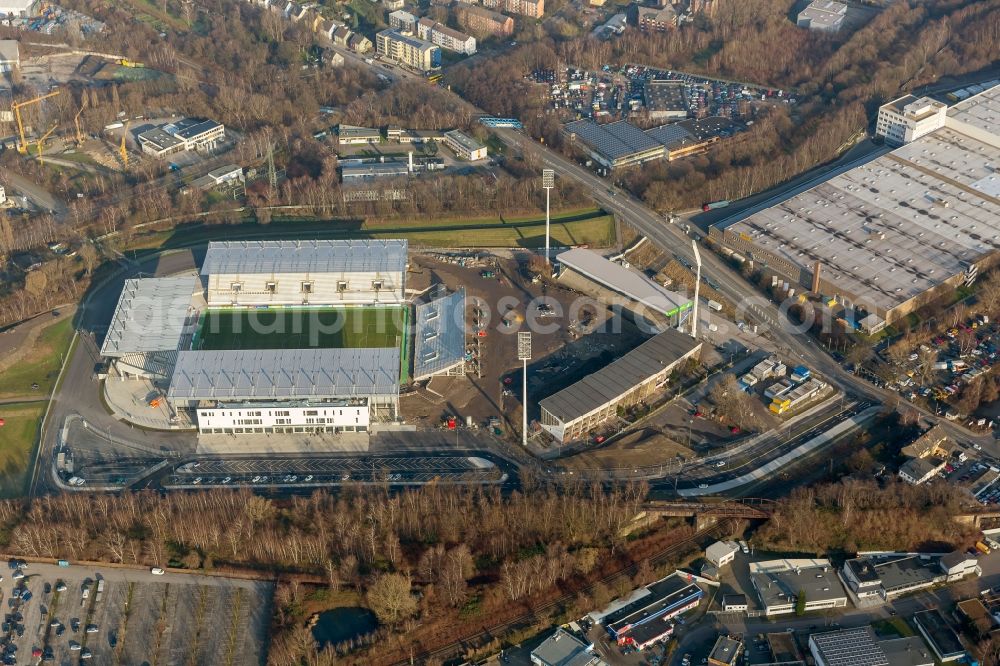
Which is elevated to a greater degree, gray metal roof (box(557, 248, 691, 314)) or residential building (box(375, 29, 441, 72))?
residential building (box(375, 29, 441, 72))

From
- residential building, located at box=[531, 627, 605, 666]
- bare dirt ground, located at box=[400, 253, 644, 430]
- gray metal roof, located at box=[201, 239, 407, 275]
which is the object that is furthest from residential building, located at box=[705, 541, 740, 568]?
gray metal roof, located at box=[201, 239, 407, 275]

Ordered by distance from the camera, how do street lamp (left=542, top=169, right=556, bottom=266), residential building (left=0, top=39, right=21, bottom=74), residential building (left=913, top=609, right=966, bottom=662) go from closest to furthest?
residential building (left=913, top=609, right=966, bottom=662) → street lamp (left=542, top=169, right=556, bottom=266) → residential building (left=0, top=39, right=21, bottom=74)

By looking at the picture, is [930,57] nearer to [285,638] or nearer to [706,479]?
[706,479]

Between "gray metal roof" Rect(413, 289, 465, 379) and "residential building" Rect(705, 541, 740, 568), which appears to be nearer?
"residential building" Rect(705, 541, 740, 568)

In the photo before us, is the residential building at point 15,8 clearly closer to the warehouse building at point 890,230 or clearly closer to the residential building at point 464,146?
the residential building at point 464,146

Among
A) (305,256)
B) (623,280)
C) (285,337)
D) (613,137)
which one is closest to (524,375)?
(623,280)

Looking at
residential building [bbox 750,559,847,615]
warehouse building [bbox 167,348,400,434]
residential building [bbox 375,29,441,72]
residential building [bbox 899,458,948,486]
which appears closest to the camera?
residential building [bbox 750,559,847,615]

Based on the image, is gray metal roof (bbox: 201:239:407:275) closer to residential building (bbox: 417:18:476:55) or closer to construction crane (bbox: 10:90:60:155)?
construction crane (bbox: 10:90:60:155)

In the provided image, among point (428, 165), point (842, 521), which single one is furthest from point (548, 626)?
point (428, 165)
